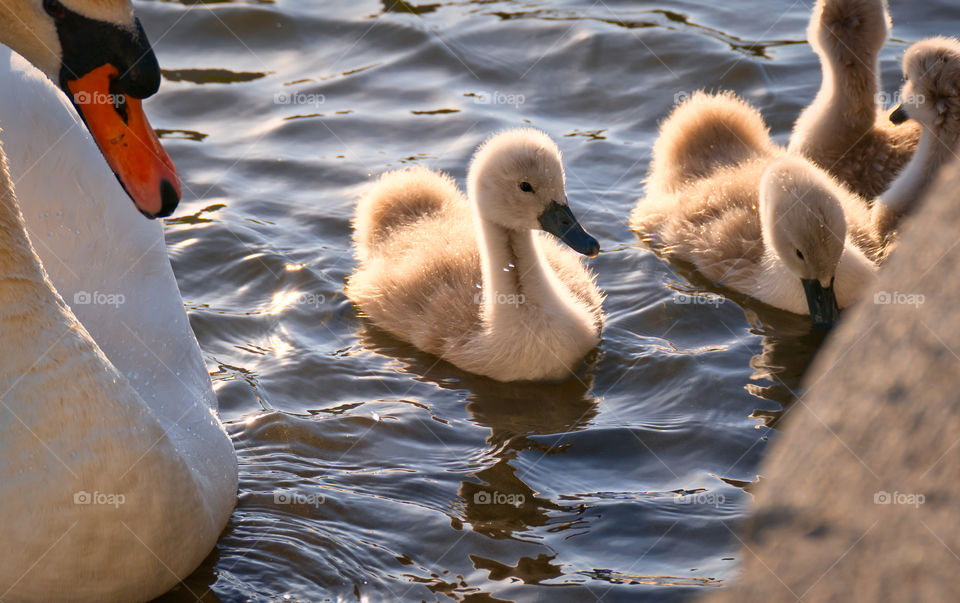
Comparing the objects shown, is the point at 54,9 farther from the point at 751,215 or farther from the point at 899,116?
the point at 899,116

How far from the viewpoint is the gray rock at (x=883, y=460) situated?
868 millimetres

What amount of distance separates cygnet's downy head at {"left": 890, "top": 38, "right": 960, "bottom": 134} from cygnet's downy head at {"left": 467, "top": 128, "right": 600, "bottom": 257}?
71.0 inches

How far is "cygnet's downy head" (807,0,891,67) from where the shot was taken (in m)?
5.73

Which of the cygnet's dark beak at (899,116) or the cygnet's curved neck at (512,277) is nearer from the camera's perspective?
the cygnet's curved neck at (512,277)

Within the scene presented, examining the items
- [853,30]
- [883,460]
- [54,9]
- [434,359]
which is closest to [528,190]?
[434,359]

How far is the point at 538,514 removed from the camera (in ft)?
12.5

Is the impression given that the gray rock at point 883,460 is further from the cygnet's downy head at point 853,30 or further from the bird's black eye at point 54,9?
the cygnet's downy head at point 853,30

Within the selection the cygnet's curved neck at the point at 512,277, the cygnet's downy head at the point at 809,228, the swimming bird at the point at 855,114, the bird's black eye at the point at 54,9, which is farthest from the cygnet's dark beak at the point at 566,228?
the bird's black eye at the point at 54,9

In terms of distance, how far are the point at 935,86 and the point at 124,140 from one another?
12.9 ft

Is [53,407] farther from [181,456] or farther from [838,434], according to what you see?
[838,434]

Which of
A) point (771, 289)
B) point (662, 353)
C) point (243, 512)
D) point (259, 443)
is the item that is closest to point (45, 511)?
point (243, 512)

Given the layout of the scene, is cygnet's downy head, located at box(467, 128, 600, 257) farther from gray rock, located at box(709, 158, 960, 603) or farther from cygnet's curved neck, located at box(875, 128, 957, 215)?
gray rock, located at box(709, 158, 960, 603)

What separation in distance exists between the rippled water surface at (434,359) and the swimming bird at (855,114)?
1.00 m

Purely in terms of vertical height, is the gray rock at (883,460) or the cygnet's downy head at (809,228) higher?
the gray rock at (883,460)
